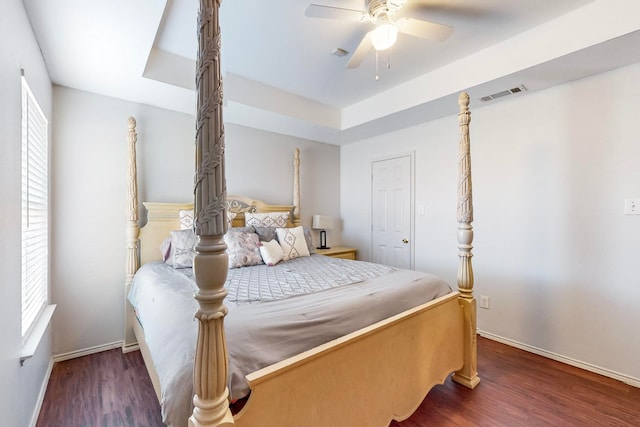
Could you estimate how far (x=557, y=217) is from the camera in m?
2.49

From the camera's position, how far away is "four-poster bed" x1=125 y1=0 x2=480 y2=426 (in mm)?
882

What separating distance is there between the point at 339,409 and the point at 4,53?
2.13 m

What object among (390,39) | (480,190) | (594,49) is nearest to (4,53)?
(390,39)

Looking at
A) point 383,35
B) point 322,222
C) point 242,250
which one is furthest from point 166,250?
point 383,35

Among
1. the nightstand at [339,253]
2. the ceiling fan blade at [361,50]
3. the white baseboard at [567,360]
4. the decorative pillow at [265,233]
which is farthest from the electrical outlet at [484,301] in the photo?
the ceiling fan blade at [361,50]

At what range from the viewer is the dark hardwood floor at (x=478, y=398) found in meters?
1.76

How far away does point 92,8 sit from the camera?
161 centimetres

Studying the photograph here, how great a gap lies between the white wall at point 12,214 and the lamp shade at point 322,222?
9.87ft

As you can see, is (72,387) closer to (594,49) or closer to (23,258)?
(23,258)

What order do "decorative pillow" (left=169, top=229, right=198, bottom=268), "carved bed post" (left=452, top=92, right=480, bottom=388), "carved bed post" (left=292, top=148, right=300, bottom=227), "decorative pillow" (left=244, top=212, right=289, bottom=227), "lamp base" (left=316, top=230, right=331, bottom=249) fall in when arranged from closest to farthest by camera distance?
"carved bed post" (left=452, top=92, right=480, bottom=388) → "decorative pillow" (left=169, top=229, right=198, bottom=268) → "decorative pillow" (left=244, top=212, right=289, bottom=227) → "carved bed post" (left=292, top=148, right=300, bottom=227) → "lamp base" (left=316, top=230, right=331, bottom=249)

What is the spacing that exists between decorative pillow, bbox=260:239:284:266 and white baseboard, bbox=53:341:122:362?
5.20 feet

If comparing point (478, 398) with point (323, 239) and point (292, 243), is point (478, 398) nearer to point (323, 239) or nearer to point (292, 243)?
point (292, 243)

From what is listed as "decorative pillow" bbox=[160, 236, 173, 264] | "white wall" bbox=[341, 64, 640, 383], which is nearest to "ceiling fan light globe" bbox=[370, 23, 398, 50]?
"white wall" bbox=[341, 64, 640, 383]

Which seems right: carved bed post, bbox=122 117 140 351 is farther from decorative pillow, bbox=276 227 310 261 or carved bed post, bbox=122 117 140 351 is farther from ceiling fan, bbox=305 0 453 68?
ceiling fan, bbox=305 0 453 68
